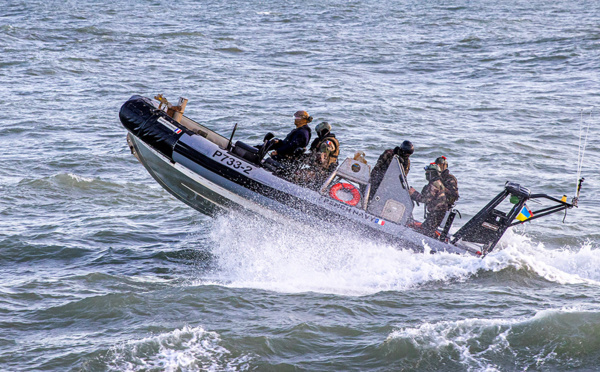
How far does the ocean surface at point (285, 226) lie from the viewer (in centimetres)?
618

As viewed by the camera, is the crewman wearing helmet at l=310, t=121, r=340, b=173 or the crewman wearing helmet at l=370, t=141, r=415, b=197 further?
the crewman wearing helmet at l=370, t=141, r=415, b=197

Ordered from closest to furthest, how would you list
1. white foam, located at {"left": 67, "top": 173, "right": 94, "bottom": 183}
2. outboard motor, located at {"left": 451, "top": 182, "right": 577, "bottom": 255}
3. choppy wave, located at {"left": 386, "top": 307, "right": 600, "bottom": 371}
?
choppy wave, located at {"left": 386, "top": 307, "right": 600, "bottom": 371} < outboard motor, located at {"left": 451, "top": 182, "right": 577, "bottom": 255} < white foam, located at {"left": 67, "top": 173, "right": 94, "bottom": 183}

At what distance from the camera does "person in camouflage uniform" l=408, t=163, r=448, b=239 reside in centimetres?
820

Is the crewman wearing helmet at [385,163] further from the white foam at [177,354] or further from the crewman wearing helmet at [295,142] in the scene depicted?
the white foam at [177,354]

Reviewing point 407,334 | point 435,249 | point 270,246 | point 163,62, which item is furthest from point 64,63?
point 407,334

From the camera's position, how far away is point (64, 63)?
20375mm

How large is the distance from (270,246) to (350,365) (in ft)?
9.43

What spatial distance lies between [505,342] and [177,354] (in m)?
3.01

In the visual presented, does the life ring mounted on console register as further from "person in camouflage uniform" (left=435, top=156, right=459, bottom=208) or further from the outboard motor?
the outboard motor

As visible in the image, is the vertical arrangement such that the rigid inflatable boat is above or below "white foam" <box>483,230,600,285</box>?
above

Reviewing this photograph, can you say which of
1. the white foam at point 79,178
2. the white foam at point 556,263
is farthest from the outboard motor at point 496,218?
the white foam at point 79,178

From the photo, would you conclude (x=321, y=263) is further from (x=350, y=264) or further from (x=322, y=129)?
(x=322, y=129)

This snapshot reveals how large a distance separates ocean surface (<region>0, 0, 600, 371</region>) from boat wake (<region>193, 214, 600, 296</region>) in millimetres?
24

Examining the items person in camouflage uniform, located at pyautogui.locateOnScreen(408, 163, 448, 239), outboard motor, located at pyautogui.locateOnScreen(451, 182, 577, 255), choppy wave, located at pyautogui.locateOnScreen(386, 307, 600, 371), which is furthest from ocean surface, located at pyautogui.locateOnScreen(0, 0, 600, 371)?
person in camouflage uniform, located at pyautogui.locateOnScreen(408, 163, 448, 239)
